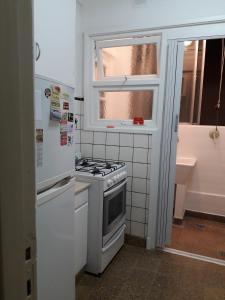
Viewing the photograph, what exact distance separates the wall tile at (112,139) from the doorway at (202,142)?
1.00 m

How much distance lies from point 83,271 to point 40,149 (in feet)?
4.74

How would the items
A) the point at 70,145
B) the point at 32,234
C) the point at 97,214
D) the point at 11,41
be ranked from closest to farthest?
the point at 11,41, the point at 32,234, the point at 70,145, the point at 97,214

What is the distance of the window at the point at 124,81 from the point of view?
2348mm

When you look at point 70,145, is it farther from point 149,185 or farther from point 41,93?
point 149,185

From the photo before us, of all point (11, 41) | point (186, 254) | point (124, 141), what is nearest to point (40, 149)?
point (11, 41)

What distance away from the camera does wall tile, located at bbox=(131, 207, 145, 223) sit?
2.46 metres

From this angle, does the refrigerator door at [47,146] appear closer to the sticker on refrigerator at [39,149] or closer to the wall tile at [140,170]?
the sticker on refrigerator at [39,149]

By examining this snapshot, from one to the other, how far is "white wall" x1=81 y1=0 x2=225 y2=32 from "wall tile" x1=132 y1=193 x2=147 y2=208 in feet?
5.44

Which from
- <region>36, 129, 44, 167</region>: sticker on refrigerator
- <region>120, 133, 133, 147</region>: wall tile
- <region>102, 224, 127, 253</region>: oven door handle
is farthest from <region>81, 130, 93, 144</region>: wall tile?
<region>36, 129, 44, 167</region>: sticker on refrigerator

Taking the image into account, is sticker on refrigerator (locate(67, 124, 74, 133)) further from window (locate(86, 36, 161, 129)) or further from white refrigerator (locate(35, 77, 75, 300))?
window (locate(86, 36, 161, 129))

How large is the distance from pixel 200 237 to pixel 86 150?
1.68 m

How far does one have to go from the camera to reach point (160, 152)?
2.32 metres

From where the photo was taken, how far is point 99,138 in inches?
101

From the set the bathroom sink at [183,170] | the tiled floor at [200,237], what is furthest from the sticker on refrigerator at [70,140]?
the bathroom sink at [183,170]
